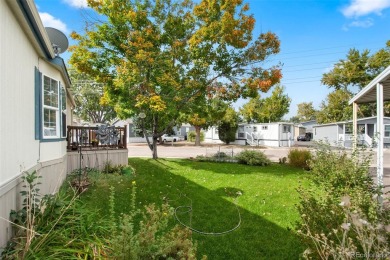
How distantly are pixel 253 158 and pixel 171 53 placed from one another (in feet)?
23.7

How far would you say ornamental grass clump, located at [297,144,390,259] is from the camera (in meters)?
2.56

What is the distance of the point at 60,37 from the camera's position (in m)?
7.55

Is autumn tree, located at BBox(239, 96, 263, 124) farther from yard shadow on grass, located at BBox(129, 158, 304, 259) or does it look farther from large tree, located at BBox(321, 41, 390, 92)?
yard shadow on grass, located at BBox(129, 158, 304, 259)

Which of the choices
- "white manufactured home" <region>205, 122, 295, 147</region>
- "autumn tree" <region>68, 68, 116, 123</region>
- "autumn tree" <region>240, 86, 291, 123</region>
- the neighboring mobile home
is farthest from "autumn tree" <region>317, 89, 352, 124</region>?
the neighboring mobile home

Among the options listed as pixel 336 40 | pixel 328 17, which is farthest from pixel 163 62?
pixel 336 40

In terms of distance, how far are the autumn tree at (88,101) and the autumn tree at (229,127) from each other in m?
16.7

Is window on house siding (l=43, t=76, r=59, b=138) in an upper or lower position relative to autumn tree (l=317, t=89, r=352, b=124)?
lower

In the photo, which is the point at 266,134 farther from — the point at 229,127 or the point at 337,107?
the point at 337,107

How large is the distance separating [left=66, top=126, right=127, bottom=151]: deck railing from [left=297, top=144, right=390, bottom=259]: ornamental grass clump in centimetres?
738

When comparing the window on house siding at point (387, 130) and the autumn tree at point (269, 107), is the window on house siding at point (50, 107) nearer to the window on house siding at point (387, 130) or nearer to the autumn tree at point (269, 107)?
the window on house siding at point (387, 130)

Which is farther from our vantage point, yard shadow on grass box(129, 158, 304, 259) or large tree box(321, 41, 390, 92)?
large tree box(321, 41, 390, 92)

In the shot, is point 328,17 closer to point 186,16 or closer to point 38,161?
point 186,16

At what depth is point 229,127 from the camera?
102 feet

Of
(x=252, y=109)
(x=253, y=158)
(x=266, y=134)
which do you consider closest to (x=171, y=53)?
(x=253, y=158)
